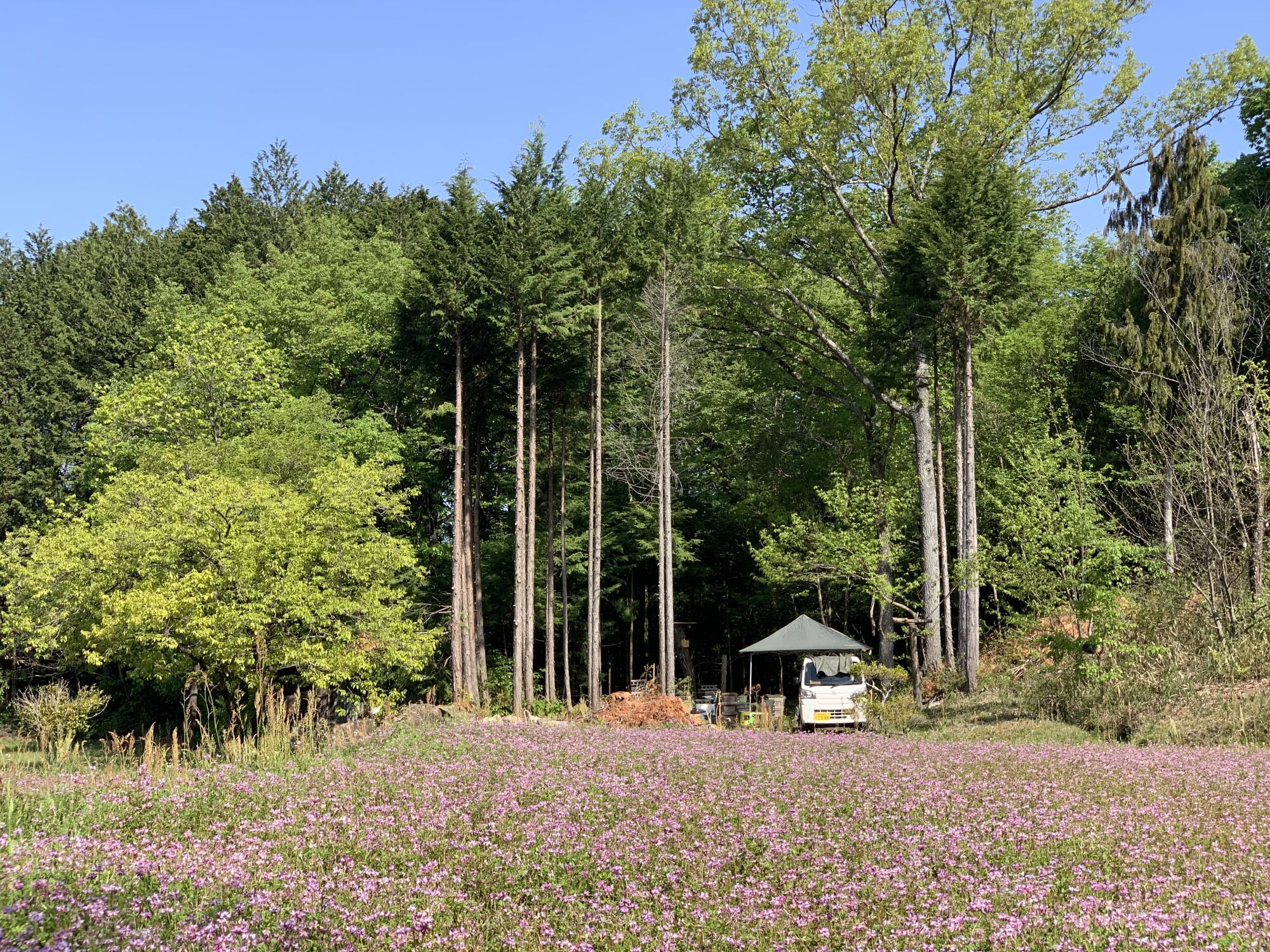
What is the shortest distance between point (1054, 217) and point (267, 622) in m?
21.3

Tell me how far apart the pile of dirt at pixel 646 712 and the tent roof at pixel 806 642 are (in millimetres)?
3876

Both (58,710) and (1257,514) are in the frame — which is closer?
(1257,514)

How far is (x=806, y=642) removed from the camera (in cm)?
2441

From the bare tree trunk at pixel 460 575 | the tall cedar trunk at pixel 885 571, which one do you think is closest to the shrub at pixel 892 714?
the tall cedar trunk at pixel 885 571

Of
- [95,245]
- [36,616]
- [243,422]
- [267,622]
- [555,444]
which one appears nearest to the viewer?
[267,622]

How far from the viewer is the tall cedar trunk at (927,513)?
24547mm

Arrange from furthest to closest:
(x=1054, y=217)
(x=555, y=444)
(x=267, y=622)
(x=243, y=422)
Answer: (x=555, y=444) → (x=243, y=422) → (x=1054, y=217) → (x=267, y=622)

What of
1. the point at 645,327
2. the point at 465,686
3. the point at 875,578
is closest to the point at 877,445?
the point at 875,578

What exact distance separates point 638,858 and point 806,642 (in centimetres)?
1904

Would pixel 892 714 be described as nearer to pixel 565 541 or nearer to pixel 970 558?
pixel 970 558

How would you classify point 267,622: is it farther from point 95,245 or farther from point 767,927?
point 95,245

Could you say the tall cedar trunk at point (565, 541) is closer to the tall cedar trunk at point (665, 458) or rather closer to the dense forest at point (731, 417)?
the dense forest at point (731, 417)

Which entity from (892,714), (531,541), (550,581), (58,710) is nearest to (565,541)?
(550,581)

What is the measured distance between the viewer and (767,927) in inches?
188
